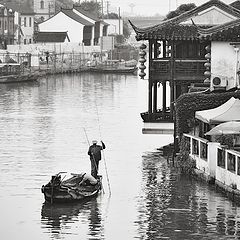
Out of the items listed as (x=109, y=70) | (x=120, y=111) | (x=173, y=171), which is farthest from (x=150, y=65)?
(x=109, y=70)

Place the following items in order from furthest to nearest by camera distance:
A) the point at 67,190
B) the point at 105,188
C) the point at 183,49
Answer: the point at 183,49, the point at 105,188, the point at 67,190

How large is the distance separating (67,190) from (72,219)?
1.83 m

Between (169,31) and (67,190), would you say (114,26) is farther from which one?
(67,190)

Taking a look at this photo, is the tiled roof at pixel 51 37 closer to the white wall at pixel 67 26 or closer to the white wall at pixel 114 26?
the white wall at pixel 67 26

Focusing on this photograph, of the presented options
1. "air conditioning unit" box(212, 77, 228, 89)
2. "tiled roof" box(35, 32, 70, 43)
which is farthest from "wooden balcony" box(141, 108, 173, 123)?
"tiled roof" box(35, 32, 70, 43)

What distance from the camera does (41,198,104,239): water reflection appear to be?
82.5ft

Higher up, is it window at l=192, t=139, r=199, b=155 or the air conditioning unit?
the air conditioning unit

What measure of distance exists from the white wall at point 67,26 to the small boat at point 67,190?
110878 millimetres

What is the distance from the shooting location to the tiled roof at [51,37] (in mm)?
138212

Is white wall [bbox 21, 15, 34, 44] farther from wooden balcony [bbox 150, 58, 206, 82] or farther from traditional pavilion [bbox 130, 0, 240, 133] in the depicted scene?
wooden balcony [bbox 150, 58, 206, 82]

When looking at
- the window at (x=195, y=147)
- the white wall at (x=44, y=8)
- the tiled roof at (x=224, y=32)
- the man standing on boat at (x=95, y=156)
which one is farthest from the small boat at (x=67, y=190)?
the white wall at (x=44, y=8)

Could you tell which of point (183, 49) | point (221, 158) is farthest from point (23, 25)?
point (221, 158)

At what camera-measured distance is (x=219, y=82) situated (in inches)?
1539

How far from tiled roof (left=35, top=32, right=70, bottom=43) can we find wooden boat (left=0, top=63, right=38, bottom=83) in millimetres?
29552
